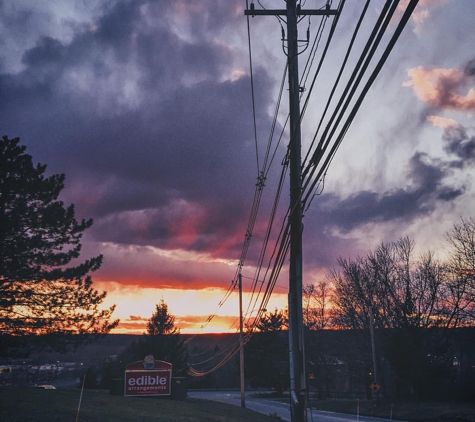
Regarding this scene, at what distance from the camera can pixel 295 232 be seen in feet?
38.3

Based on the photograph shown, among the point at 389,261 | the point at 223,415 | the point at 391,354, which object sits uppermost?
the point at 389,261

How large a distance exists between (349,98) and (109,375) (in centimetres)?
7869

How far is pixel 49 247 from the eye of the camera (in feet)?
106

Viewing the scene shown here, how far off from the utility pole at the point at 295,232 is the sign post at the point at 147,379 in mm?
35665

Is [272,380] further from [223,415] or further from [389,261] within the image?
[223,415]

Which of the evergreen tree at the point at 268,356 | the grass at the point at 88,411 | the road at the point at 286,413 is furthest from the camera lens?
the evergreen tree at the point at 268,356

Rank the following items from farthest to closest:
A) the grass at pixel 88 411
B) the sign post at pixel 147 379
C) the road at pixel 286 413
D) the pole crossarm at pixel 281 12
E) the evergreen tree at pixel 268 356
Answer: the evergreen tree at pixel 268 356 < the sign post at pixel 147 379 < the road at pixel 286 413 < the grass at pixel 88 411 < the pole crossarm at pixel 281 12

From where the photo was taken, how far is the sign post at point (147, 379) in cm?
4356

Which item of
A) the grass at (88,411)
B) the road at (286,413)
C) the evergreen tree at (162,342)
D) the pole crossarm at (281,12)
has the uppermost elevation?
the pole crossarm at (281,12)

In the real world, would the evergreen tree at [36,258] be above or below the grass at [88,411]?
above

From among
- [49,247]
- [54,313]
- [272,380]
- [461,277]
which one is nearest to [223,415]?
[54,313]

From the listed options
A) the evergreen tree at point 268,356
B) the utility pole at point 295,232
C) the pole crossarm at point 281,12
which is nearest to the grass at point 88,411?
the utility pole at point 295,232

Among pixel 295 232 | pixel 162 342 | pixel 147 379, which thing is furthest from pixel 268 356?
pixel 295 232

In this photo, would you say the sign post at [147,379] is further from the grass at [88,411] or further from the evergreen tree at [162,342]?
the evergreen tree at [162,342]
